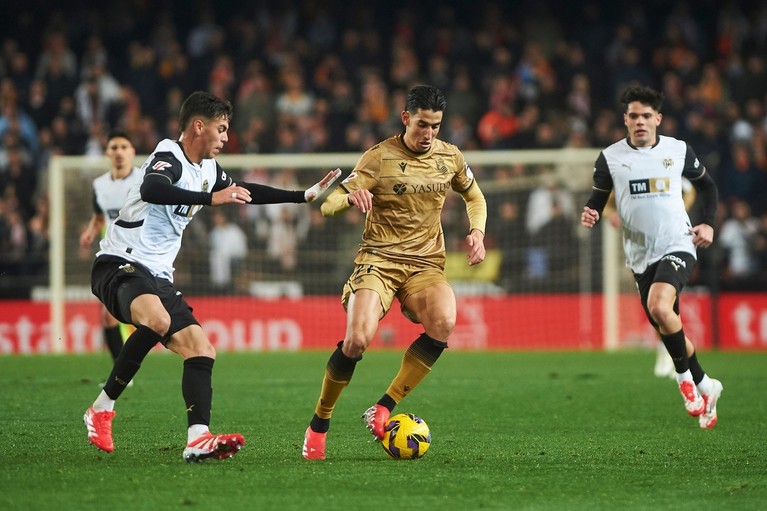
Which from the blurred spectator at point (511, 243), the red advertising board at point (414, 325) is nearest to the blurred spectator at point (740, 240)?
the red advertising board at point (414, 325)

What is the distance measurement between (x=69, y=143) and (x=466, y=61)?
7.04 meters

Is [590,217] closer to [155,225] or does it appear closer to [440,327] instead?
[440,327]

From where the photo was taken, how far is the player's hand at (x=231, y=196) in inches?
271

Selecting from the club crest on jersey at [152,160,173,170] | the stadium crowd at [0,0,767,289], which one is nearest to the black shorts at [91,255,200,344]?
the club crest on jersey at [152,160,173,170]

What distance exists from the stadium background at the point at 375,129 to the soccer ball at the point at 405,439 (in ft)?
34.5

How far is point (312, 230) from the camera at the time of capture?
1830 centimetres

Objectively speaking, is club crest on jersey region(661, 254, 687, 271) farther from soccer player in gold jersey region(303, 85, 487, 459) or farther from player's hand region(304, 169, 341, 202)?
player's hand region(304, 169, 341, 202)

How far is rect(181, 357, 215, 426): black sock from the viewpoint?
700 centimetres

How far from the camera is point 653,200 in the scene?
9.34 meters

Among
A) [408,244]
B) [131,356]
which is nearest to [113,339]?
[131,356]

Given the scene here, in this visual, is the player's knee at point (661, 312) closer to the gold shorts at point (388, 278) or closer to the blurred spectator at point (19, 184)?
the gold shorts at point (388, 278)

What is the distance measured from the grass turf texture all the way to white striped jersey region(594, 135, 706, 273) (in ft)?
4.42

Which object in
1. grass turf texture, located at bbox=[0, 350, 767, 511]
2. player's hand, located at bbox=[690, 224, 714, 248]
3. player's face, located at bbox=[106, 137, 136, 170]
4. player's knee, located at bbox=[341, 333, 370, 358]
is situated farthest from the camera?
player's face, located at bbox=[106, 137, 136, 170]

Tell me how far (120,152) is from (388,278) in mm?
4957
